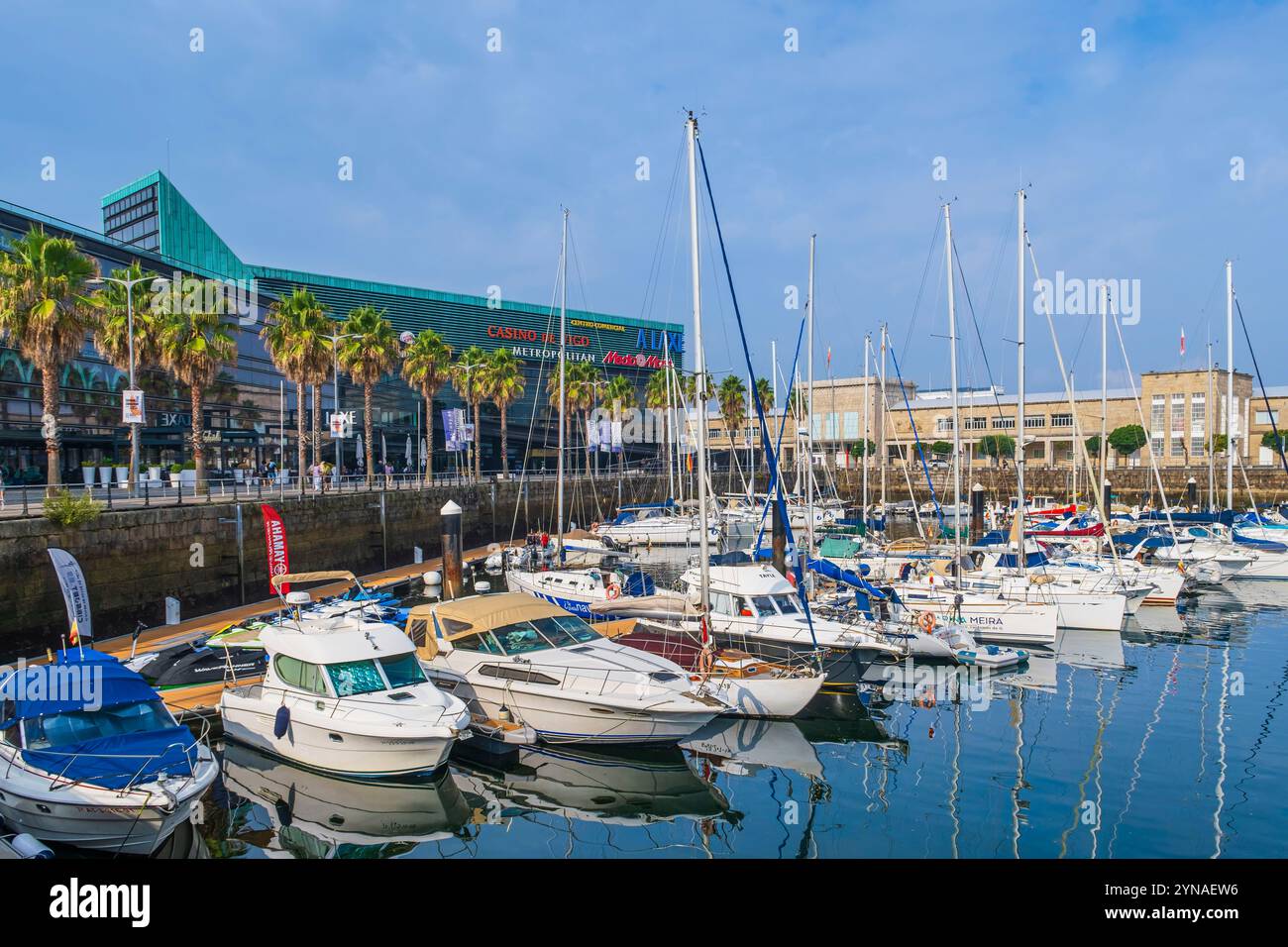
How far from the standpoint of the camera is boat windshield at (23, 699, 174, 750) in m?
13.8

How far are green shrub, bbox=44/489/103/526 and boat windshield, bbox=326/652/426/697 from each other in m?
14.1

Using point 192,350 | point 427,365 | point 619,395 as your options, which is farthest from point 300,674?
point 619,395

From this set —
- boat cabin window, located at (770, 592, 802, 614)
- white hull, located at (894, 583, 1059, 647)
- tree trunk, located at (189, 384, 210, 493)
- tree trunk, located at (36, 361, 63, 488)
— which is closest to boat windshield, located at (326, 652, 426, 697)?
boat cabin window, located at (770, 592, 802, 614)

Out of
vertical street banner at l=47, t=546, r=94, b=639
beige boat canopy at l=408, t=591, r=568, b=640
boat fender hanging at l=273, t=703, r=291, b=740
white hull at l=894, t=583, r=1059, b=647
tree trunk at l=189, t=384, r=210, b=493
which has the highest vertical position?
tree trunk at l=189, t=384, r=210, b=493

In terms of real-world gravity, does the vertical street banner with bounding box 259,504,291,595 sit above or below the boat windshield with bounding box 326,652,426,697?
above

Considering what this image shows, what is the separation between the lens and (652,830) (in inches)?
591

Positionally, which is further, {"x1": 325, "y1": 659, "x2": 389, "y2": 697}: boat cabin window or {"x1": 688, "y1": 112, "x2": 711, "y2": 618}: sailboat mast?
{"x1": 688, "y1": 112, "x2": 711, "y2": 618}: sailboat mast

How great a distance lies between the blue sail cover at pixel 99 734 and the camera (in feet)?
43.1

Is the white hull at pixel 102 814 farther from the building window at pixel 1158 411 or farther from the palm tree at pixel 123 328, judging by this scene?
the building window at pixel 1158 411

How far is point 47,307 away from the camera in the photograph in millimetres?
30172

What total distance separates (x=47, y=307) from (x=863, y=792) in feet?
100

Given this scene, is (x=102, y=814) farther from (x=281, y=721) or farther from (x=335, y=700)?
(x=335, y=700)

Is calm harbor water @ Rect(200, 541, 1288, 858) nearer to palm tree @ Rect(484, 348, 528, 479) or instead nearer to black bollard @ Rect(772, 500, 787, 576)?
black bollard @ Rect(772, 500, 787, 576)
